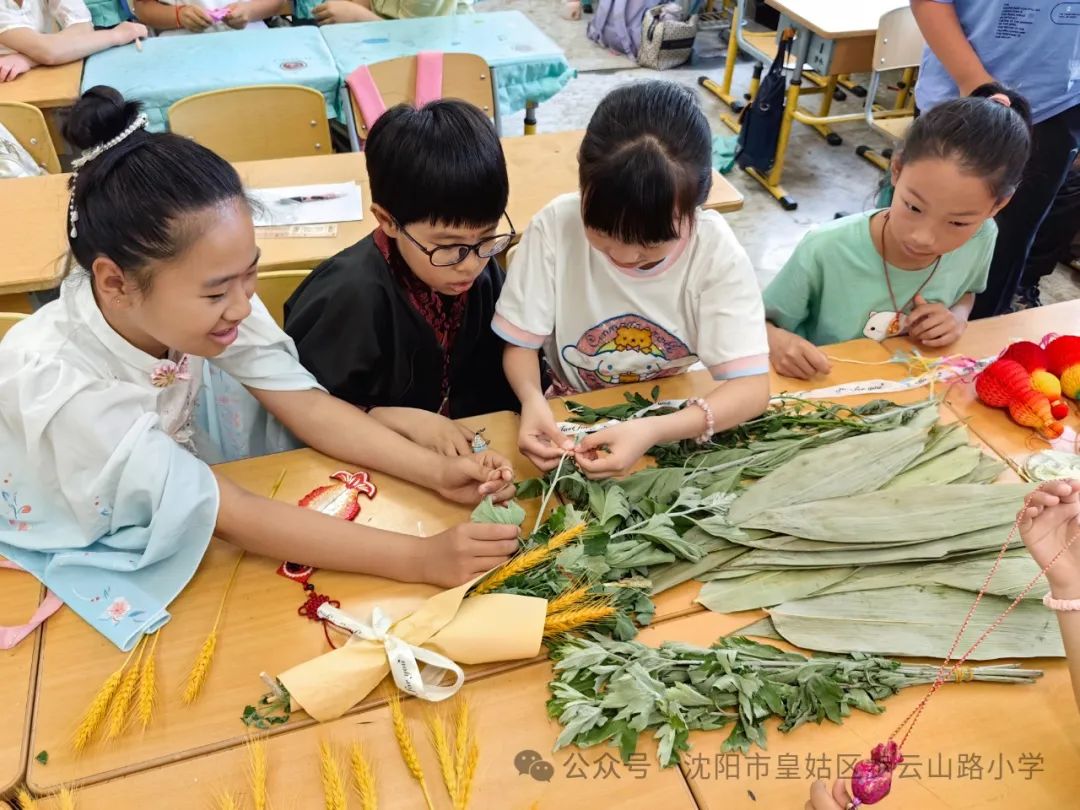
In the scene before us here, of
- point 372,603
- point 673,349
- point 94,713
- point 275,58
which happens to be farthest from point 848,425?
point 275,58

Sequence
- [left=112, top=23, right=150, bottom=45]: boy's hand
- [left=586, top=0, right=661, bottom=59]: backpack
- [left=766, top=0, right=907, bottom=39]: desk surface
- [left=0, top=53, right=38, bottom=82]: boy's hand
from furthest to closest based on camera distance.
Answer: [left=586, top=0, right=661, bottom=59]: backpack → [left=766, top=0, right=907, bottom=39]: desk surface → [left=112, top=23, right=150, bottom=45]: boy's hand → [left=0, top=53, right=38, bottom=82]: boy's hand

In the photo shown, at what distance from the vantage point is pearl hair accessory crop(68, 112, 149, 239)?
3.88ft

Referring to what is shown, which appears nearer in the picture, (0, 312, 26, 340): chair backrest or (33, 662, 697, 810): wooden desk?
(33, 662, 697, 810): wooden desk

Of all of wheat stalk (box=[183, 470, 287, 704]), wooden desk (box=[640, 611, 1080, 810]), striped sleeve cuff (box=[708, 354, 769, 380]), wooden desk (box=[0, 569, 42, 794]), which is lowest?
wooden desk (box=[0, 569, 42, 794])

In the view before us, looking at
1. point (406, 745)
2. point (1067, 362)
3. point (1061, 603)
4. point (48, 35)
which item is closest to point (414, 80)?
point (48, 35)

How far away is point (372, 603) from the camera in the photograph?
120cm

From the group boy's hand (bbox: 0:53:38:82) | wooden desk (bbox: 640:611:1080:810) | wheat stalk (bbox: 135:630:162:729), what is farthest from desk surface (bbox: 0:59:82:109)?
wooden desk (bbox: 640:611:1080:810)

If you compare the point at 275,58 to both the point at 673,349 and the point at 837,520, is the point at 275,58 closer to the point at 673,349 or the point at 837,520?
the point at 673,349

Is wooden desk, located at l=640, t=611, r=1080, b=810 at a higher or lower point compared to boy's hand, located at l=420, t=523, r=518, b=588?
lower

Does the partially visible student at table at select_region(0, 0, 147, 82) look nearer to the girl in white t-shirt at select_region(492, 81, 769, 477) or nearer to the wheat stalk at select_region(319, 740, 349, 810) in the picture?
the girl in white t-shirt at select_region(492, 81, 769, 477)

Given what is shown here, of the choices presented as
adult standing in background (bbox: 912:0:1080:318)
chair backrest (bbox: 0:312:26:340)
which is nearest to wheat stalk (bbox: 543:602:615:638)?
chair backrest (bbox: 0:312:26:340)

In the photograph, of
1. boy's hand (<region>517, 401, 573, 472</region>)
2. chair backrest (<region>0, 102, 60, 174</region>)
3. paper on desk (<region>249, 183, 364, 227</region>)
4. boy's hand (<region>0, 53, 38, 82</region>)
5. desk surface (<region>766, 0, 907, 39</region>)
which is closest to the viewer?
boy's hand (<region>517, 401, 573, 472</region>)

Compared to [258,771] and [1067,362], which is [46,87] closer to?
[258,771]

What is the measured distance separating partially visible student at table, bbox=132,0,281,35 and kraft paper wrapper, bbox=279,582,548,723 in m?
3.81
